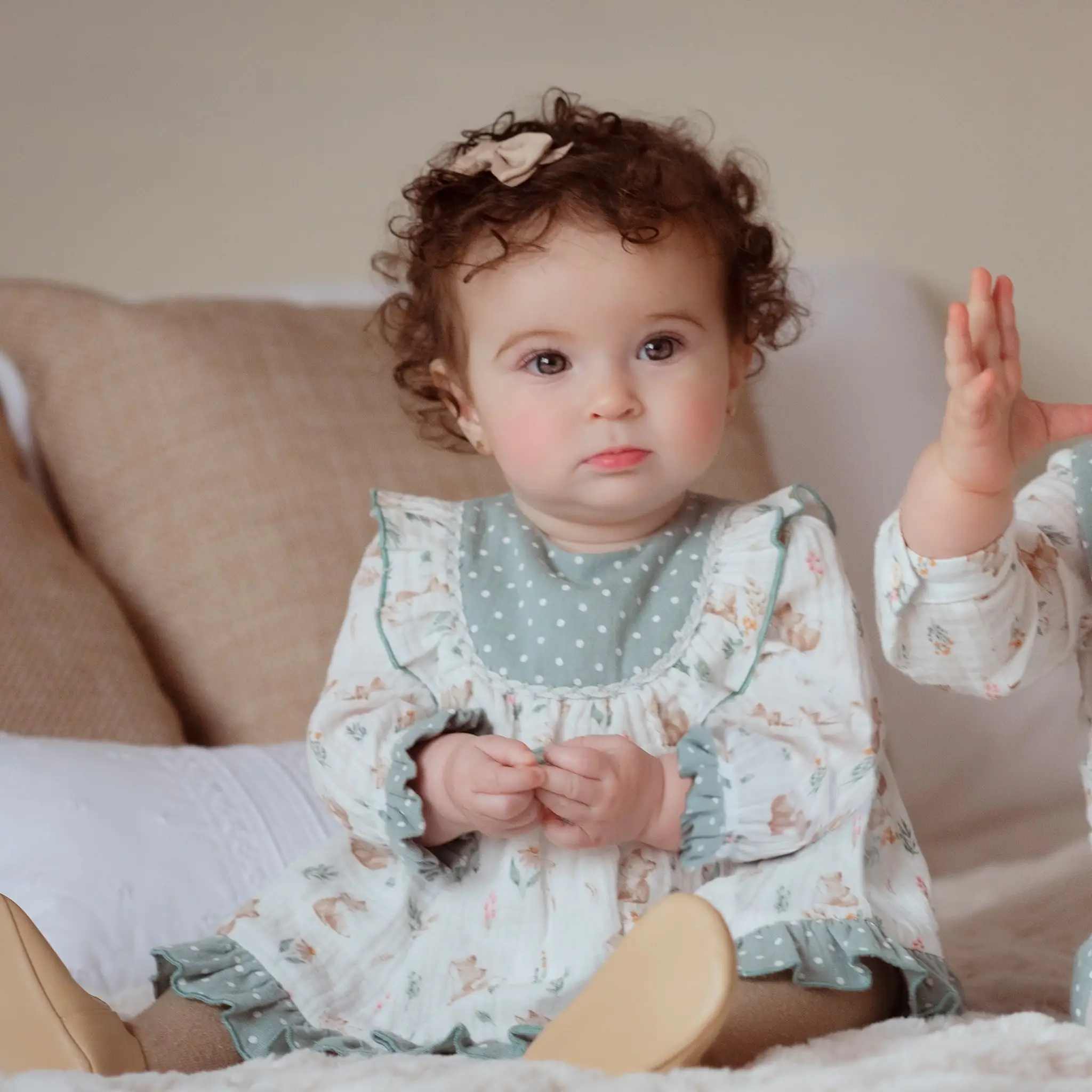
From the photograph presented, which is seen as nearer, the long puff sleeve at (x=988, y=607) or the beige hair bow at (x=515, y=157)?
the long puff sleeve at (x=988, y=607)

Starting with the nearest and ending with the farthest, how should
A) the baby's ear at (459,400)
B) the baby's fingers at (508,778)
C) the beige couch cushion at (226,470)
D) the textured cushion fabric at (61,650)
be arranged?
1. the baby's fingers at (508,778)
2. the baby's ear at (459,400)
3. the textured cushion fabric at (61,650)
4. the beige couch cushion at (226,470)

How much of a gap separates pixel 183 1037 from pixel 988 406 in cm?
61

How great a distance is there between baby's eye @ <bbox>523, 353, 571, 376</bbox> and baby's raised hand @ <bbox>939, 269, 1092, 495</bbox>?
0.89 ft

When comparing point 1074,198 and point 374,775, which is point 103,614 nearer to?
point 374,775

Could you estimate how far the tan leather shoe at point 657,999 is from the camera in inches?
26.2

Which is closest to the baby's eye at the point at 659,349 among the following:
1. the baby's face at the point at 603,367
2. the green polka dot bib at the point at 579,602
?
the baby's face at the point at 603,367

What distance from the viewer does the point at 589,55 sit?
1.82m

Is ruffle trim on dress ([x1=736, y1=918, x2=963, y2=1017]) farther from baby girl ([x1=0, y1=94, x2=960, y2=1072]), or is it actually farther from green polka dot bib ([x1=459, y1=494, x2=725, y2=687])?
green polka dot bib ([x1=459, y1=494, x2=725, y2=687])

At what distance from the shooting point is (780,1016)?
81 centimetres

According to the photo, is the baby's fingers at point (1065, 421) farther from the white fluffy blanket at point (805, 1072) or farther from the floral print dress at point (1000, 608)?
the white fluffy blanket at point (805, 1072)

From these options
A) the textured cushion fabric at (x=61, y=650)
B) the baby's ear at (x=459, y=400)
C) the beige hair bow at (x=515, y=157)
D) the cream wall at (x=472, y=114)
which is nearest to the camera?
the beige hair bow at (x=515, y=157)

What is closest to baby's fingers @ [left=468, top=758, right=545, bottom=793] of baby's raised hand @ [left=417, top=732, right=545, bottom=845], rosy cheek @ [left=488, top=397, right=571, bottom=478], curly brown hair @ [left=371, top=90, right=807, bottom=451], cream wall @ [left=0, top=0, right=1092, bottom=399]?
baby's raised hand @ [left=417, top=732, right=545, bottom=845]

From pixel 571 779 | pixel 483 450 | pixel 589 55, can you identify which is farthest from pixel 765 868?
pixel 589 55

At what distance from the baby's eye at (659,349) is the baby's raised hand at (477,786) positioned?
0.90ft
